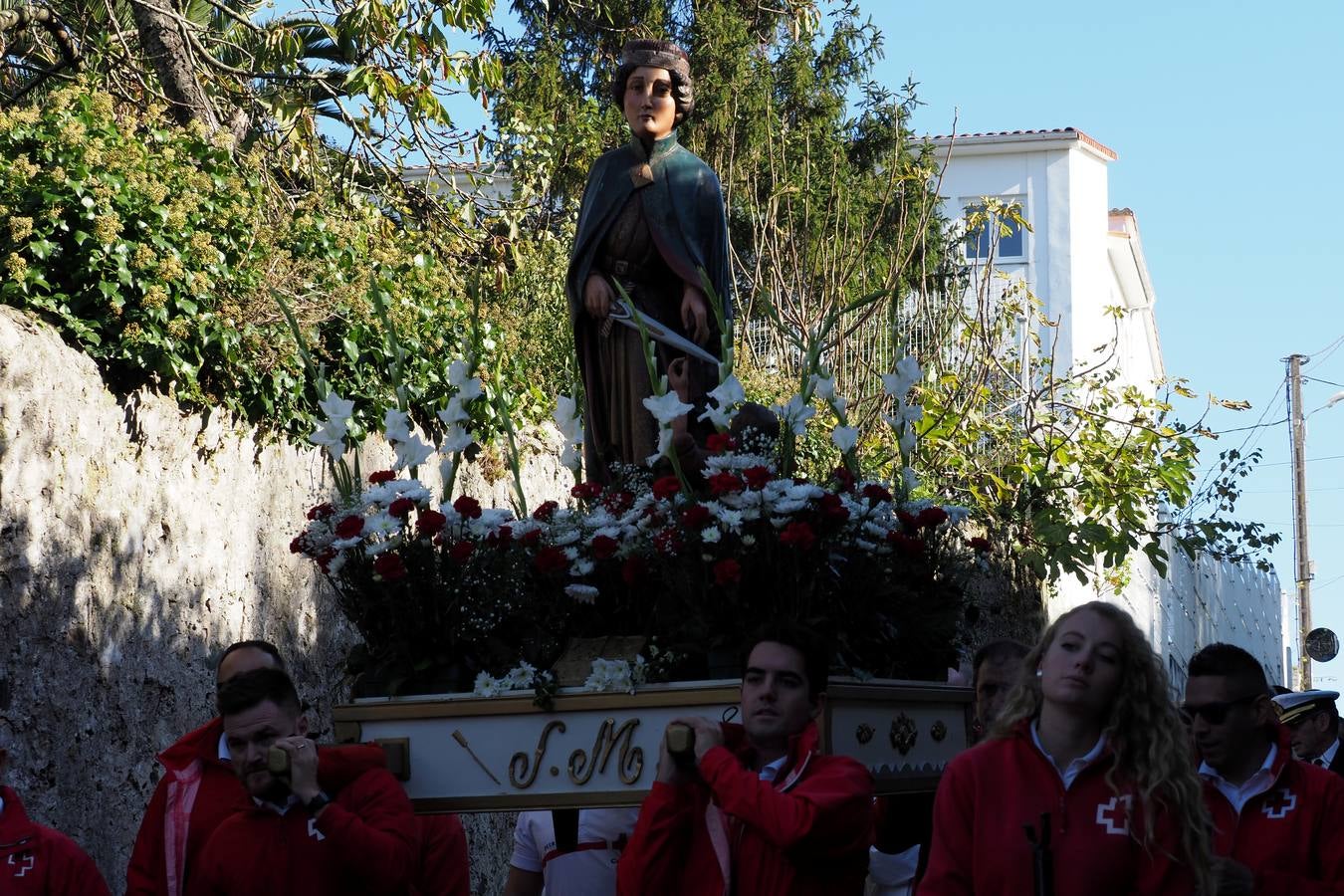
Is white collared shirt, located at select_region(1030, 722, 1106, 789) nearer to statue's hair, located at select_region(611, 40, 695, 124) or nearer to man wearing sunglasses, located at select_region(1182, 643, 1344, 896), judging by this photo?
man wearing sunglasses, located at select_region(1182, 643, 1344, 896)

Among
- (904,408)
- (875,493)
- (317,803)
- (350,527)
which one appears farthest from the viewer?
(904,408)

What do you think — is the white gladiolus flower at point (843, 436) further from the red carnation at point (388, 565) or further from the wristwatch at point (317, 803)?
the wristwatch at point (317, 803)

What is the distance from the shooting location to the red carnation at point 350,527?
4.70 metres

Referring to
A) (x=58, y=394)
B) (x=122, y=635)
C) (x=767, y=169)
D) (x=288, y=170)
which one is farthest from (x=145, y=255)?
(x=767, y=169)

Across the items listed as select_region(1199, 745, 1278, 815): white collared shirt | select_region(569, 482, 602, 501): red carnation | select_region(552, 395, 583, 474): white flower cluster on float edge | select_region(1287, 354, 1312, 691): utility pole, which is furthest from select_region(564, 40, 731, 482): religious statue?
select_region(1287, 354, 1312, 691): utility pole

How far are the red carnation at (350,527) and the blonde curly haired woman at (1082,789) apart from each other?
1.82m

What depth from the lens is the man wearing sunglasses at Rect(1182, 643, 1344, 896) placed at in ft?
13.6

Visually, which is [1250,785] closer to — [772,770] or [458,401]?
[772,770]

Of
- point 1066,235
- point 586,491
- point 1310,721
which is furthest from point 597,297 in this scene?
point 1066,235

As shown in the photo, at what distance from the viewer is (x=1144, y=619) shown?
21.1 m

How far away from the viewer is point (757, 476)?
179 inches

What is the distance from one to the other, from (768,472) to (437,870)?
1.55 meters

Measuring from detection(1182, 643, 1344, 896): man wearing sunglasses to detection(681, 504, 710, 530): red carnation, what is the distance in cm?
132

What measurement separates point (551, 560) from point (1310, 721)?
358 centimetres
